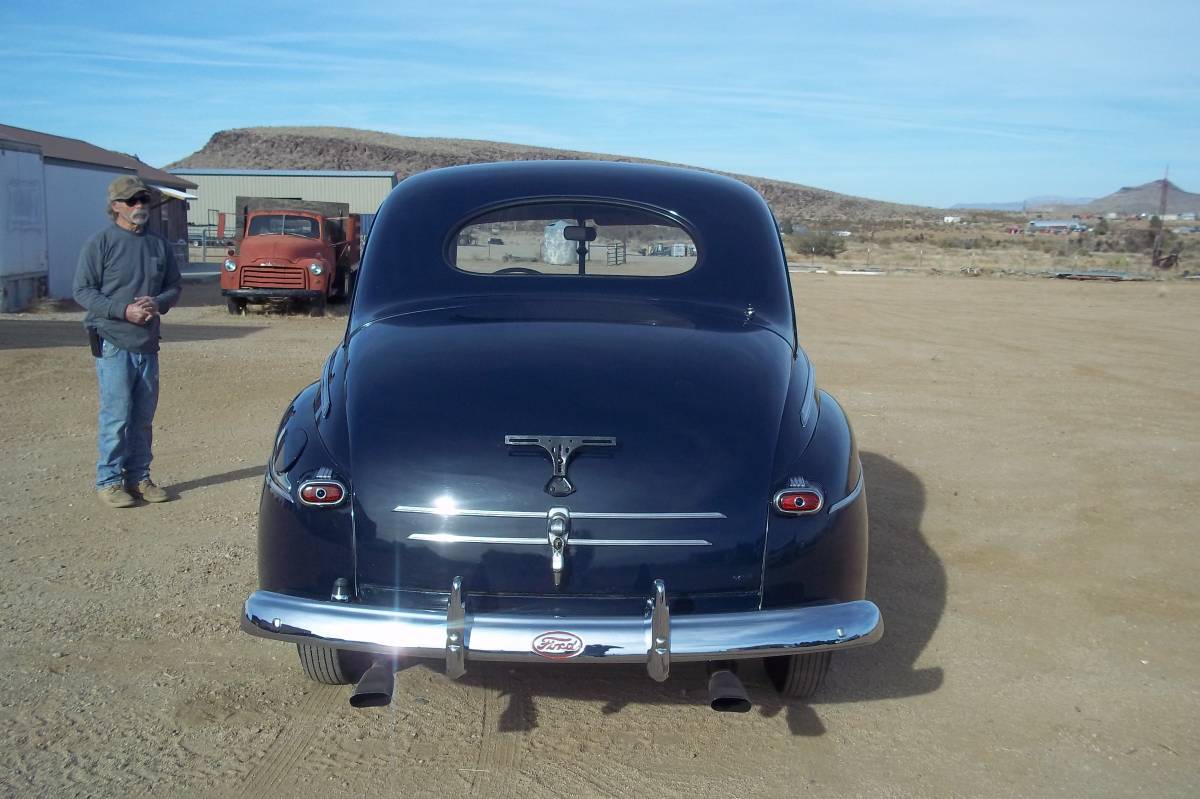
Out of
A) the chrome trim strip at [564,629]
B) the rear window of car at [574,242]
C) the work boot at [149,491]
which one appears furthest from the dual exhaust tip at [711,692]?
the work boot at [149,491]

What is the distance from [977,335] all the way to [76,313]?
14095 millimetres

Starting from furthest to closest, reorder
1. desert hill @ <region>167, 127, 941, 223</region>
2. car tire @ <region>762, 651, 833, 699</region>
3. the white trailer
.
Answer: desert hill @ <region>167, 127, 941, 223</region> → the white trailer → car tire @ <region>762, 651, 833, 699</region>

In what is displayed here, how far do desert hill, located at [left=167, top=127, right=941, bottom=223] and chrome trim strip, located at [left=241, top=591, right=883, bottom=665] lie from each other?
3911 inches

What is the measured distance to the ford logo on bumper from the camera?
2875 mm

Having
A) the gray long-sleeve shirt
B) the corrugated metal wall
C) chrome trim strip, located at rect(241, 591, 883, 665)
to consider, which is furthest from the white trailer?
the corrugated metal wall

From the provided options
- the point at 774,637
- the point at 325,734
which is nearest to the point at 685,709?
the point at 774,637

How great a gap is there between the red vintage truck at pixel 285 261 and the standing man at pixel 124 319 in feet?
40.6

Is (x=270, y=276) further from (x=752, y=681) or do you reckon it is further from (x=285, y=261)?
(x=752, y=681)

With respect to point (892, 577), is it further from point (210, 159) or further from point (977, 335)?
point (210, 159)

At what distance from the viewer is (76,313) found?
1747 centimetres

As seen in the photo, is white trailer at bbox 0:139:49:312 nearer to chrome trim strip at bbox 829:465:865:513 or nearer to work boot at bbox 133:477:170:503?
work boot at bbox 133:477:170:503

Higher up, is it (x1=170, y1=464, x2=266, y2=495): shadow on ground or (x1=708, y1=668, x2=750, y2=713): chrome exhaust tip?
(x1=708, y1=668, x2=750, y2=713): chrome exhaust tip

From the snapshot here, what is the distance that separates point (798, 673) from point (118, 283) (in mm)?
4174

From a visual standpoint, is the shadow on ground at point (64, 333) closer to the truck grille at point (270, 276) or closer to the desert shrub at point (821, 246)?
the truck grille at point (270, 276)
